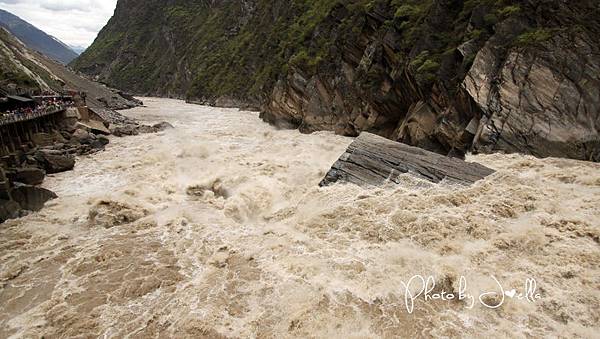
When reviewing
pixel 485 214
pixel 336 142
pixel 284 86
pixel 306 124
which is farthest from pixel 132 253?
pixel 284 86

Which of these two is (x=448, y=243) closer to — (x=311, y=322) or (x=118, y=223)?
(x=311, y=322)

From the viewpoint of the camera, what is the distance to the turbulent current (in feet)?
35.3

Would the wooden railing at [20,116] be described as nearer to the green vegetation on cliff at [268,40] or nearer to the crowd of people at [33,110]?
the crowd of people at [33,110]

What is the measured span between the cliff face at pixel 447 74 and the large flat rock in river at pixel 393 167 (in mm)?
3945

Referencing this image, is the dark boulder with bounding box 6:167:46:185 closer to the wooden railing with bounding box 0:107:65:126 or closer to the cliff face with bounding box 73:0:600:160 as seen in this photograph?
the wooden railing with bounding box 0:107:65:126

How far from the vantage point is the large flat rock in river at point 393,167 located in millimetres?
18516

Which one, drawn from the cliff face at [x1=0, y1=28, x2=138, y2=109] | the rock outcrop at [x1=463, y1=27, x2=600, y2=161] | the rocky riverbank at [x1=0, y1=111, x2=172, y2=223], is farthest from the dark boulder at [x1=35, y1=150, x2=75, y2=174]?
the rock outcrop at [x1=463, y1=27, x2=600, y2=161]

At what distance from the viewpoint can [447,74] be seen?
2584cm

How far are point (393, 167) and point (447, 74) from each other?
10.3 meters

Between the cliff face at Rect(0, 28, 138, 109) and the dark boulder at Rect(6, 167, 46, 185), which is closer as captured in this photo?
the dark boulder at Rect(6, 167, 46, 185)

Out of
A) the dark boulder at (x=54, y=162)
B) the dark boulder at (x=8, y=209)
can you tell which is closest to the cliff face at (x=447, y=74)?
the dark boulder at (x=54, y=162)
